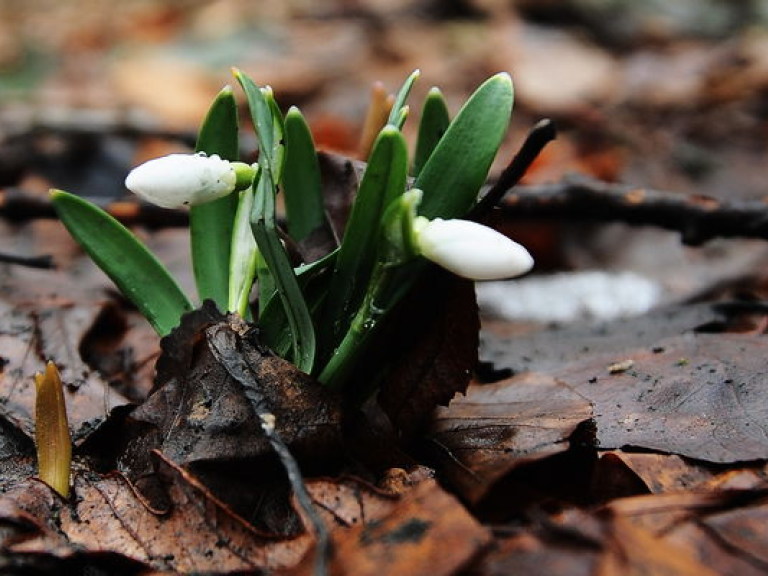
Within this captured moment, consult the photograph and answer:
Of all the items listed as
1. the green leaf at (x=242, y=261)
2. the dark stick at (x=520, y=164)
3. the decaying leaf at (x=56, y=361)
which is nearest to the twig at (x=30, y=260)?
the decaying leaf at (x=56, y=361)

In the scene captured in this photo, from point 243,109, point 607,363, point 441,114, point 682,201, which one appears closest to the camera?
point 441,114

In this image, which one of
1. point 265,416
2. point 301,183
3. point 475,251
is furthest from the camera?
point 301,183

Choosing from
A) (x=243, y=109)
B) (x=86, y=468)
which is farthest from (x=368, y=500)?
(x=243, y=109)

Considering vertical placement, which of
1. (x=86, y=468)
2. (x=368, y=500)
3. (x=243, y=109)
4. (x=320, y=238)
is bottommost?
(x=243, y=109)

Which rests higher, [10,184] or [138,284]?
[138,284]

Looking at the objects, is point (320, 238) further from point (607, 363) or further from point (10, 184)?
point (10, 184)

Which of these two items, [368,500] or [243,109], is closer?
[368,500]


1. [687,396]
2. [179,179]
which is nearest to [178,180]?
[179,179]

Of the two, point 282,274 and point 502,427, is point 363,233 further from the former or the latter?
point 502,427

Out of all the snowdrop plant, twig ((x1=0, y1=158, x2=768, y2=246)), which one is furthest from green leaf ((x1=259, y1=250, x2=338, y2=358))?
twig ((x1=0, y1=158, x2=768, y2=246))
